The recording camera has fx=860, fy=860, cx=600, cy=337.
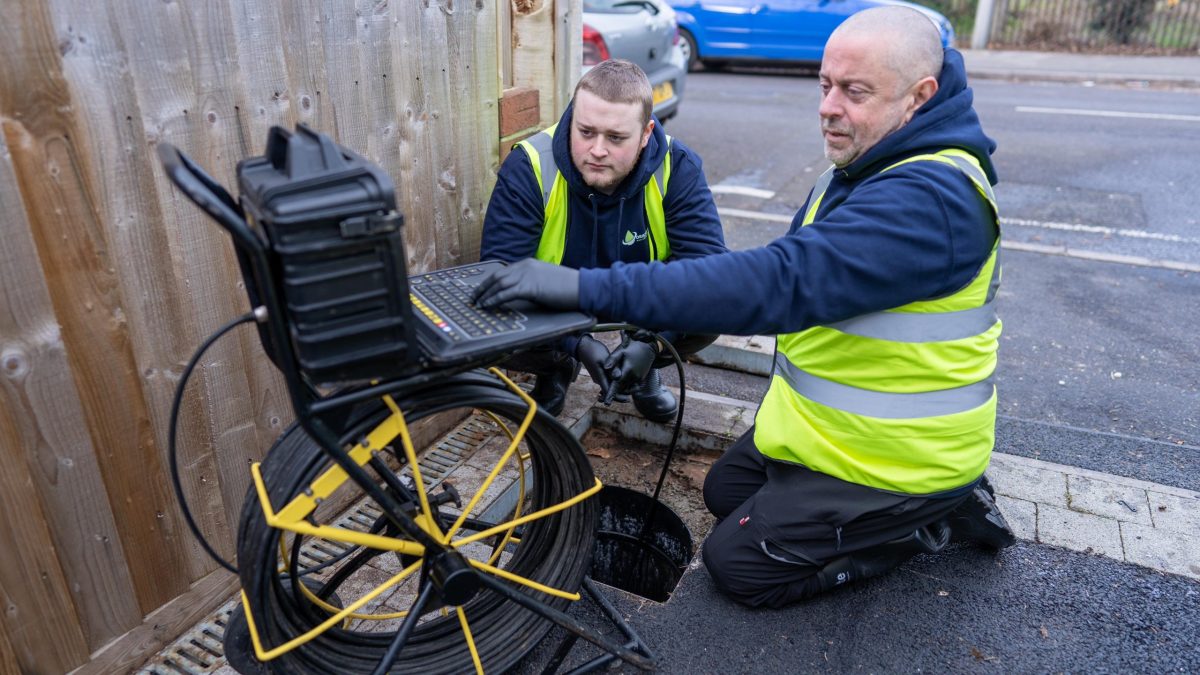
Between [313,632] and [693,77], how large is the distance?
11.6m

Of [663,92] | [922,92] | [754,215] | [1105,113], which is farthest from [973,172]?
[1105,113]

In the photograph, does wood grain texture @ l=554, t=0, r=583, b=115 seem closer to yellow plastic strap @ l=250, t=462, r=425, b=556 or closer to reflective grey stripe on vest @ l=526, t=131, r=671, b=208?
reflective grey stripe on vest @ l=526, t=131, r=671, b=208

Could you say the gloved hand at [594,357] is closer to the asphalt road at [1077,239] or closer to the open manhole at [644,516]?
the open manhole at [644,516]

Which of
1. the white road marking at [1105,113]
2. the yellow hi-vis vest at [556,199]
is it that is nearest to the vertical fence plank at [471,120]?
the yellow hi-vis vest at [556,199]

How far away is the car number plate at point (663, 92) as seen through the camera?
756 centimetres

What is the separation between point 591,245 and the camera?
314cm

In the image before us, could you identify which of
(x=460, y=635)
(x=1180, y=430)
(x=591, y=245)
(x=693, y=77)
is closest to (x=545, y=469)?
(x=460, y=635)

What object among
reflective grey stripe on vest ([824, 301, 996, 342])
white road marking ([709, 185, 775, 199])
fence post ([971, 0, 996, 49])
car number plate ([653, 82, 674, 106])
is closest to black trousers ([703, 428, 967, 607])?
reflective grey stripe on vest ([824, 301, 996, 342])

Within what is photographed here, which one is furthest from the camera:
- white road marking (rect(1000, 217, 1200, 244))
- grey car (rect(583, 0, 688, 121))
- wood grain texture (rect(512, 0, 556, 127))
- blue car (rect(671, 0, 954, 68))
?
blue car (rect(671, 0, 954, 68))

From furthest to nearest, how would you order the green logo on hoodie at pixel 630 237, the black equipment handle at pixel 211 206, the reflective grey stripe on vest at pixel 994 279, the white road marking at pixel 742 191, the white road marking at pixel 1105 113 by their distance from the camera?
1. the white road marking at pixel 1105 113
2. the white road marking at pixel 742 191
3. the green logo on hoodie at pixel 630 237
4. the reflective grey stripe on vest at pixel 994 279
5. the black equipment handle at pixel 211 206

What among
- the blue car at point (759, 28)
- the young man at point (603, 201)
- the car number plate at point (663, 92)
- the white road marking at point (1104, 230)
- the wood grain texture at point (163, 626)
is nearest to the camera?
the wood grain texture at point (163, 626)

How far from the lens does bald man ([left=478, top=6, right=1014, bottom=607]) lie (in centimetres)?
212

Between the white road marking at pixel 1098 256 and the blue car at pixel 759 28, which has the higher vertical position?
the blue car at pixel 759 28

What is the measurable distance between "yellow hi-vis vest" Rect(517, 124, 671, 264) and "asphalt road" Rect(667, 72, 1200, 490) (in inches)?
41.7
